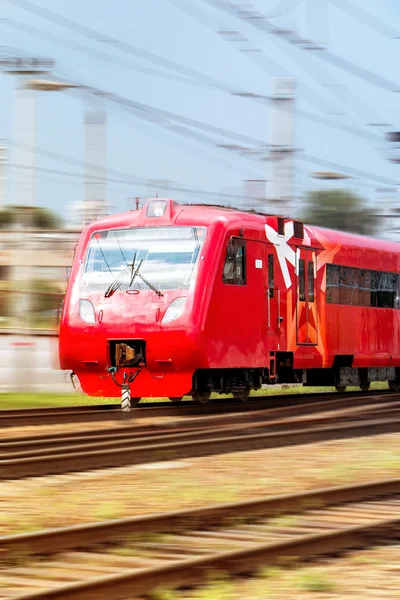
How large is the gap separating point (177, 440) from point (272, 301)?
19.3ft

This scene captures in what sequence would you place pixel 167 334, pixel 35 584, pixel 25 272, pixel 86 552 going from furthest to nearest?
pixel 25 272
pixel 167 334
pixel 86 552
pixel 35 584

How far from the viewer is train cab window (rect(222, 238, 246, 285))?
16.6 m

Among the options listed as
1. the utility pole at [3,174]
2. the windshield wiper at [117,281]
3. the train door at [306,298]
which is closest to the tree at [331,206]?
the utility pole at [3,174]

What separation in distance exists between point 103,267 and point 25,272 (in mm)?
6824

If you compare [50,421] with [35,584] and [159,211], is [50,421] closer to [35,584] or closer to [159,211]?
[159,211]

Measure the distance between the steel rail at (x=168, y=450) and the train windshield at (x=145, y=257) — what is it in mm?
3528

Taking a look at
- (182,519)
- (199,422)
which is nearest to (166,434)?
(199,422)

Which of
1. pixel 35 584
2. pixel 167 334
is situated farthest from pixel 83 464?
pixel 167 334

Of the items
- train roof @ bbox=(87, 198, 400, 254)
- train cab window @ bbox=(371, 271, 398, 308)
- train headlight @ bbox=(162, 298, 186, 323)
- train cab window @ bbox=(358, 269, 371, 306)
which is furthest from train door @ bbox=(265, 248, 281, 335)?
train cab window @ bbox=(371, 271, 398, 308)

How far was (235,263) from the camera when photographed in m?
16.9

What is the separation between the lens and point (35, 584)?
5.42 meters

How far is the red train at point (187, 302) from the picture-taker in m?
16.2

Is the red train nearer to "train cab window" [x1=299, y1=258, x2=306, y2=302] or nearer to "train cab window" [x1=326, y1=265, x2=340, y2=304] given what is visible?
"train cab window" [x1=299, y1=258, x2=306, y2=302]

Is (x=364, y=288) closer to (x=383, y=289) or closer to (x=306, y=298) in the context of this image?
(x=383, y=289)
